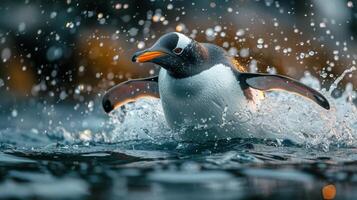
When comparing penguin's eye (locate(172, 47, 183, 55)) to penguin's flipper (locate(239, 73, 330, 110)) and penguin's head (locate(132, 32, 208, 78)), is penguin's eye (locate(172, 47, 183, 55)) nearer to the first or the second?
penguin's head (locate(132, 32, 208, 78))

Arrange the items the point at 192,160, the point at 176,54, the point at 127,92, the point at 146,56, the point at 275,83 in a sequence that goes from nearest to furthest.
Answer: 1. the point at 192,160
2. the point at 146,56
3. the point at 176,54
4. the point at 275,83
5. the point at 127,92

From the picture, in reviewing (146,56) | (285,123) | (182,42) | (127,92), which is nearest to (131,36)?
(127,92)

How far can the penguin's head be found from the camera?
3785 millimetres

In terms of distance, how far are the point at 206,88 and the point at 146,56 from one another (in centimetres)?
46

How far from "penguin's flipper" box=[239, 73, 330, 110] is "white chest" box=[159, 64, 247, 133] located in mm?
91

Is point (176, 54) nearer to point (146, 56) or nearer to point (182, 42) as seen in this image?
point (182, 42)

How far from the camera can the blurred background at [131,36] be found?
7996 millimetres

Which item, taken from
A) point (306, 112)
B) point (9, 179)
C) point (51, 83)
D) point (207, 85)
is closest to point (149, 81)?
point (207, 85)

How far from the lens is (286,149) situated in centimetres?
379

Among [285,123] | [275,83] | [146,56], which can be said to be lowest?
[285,123]

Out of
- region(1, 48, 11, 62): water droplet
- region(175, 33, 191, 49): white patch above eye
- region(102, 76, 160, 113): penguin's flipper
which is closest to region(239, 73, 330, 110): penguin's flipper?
region(175, 33, 191, 49): white patch above eye

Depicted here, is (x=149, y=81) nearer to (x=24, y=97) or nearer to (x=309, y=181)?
(x=309, y=181)

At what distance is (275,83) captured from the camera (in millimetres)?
4195

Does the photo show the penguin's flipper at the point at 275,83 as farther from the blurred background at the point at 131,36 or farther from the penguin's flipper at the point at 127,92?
the blurred background at the point at 131,36
